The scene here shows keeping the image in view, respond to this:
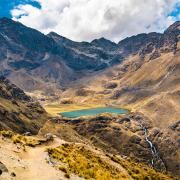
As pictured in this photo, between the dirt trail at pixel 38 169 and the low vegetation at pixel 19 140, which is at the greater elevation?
the low vegetation at pixel 19 140

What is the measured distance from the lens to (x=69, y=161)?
52281 millimetres

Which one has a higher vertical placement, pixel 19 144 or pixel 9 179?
pixel 19 144

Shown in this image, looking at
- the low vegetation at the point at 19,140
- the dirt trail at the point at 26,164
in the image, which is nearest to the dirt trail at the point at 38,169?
the dirt trail at the point at 26,164

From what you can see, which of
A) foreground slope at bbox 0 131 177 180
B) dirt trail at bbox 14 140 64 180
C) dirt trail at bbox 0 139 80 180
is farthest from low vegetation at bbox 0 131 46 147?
dirt trail at bbox 14 140 64 180

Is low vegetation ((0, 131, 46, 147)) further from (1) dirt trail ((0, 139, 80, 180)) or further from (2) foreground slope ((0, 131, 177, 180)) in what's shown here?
(1) dirt trail ((0, 139, 80, 180))

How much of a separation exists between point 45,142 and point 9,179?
31.9 metres

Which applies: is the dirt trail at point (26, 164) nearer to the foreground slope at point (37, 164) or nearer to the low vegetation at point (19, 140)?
the foreground slope at point (37, 164)

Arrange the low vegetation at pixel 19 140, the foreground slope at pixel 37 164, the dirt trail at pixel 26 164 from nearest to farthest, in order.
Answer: the dirt trail at pixel 26 164 < the foreground slope at pixel 37 164 < the low vegetation at pixel 19 140

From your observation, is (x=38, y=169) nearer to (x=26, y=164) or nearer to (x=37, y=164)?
(x=26, y=164)

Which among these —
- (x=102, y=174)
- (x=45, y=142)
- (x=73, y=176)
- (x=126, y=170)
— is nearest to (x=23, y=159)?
(x=73, y=176)

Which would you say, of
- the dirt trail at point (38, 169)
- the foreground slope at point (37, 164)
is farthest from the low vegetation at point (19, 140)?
the dirt trail at point (38, 169)

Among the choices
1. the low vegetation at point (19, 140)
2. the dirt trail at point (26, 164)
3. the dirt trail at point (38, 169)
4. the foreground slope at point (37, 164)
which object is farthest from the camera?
the low vegetation at point (19, 140)

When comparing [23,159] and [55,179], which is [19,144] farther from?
[55,179]

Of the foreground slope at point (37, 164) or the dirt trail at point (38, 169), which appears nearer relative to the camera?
the dirt trail at point (38, 169)
